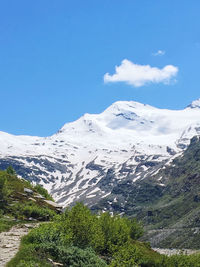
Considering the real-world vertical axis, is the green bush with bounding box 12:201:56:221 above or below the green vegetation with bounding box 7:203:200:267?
above

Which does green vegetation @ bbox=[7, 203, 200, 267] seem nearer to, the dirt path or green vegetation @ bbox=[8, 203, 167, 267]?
green vegetation @ bbox=[8, 203, 167, 267]

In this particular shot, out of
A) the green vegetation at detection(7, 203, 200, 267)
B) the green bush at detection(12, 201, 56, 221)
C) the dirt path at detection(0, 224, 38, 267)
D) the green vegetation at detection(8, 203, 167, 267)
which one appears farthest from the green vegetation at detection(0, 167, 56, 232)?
the green vegetation at detection(7, 203, 200, 267)

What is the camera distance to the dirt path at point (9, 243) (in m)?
26.2

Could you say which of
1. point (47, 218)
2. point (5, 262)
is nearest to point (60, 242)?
point (5, 262)

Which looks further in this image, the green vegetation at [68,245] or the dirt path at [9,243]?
the green vegetation at [68,245]

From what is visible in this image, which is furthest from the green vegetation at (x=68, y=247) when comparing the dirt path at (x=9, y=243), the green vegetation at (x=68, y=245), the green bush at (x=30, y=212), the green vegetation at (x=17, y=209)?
the green bush at (x=30, y=212)

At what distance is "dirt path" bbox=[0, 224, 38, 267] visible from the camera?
26167 millimetres

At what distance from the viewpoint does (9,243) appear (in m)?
31.5

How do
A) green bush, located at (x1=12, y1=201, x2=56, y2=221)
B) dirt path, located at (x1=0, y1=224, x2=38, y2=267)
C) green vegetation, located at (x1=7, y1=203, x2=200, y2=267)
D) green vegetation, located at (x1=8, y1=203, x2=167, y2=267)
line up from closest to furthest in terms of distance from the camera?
dirt path, located at (x1=0, y1=224, x2=38, y2=267) < green vegetation, located at (x1=7, y1=203, x2=200, y2=267) < green vegetation, located at (x1=8, y1=203, x2=167, y2=267) < green bush, located at (x1=12, y1=201, x2=56, y2=221)

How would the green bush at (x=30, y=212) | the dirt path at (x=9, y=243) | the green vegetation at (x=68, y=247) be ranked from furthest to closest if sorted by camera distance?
1. the green bush at (x=30, y=212)
2. the green vegetation at (x=68, y=247)
3. the dirt path at (x=9, y=243)

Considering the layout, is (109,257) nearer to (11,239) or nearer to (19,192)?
(11,239)

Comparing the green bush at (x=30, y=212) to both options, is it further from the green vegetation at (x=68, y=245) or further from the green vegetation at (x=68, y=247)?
the green vegetation at (x=68, y=247)

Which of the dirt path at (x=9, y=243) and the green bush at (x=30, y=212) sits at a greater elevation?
the green bush at (x=30, y=212)

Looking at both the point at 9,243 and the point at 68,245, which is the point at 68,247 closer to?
the point at 68,245
